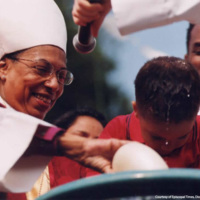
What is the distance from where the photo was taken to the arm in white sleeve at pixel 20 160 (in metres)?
1.59

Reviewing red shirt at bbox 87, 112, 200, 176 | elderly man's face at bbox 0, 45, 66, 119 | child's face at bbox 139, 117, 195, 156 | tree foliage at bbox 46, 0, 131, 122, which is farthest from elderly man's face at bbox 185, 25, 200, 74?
tree foliage at bbox 46, 0, 131, 122

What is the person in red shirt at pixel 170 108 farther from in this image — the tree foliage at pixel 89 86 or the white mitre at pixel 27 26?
the tree foliage at pixel 89 86

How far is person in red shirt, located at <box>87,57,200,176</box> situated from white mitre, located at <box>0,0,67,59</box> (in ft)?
1.76

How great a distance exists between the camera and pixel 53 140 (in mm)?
1487

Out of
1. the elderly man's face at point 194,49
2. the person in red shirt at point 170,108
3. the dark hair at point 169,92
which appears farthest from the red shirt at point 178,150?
the elderly man's face at point 194,49

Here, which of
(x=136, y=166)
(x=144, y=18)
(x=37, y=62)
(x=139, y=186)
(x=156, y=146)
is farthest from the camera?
(x=37, y=62)

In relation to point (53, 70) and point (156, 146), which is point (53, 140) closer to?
point (156, 146)

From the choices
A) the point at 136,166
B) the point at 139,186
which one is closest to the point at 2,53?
the point at 136,166

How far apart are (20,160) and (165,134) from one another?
0.53m

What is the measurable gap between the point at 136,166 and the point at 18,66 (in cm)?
120

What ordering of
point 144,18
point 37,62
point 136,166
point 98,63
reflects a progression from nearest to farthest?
1. point 136,166
2. point 144,18
3. point 37,62
4. point 98,63

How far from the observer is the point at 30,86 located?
2240mm

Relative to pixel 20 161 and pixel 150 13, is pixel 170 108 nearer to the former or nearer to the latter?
pixel 150 13

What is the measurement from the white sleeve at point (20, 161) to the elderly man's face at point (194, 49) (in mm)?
884
